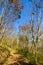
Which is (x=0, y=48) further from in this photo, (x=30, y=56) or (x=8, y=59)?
(x=30, y=56)

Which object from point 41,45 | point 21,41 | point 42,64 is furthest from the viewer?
point 21,41

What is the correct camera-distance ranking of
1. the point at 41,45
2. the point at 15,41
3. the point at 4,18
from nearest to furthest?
the point at 4,18, the point at 41,45, the point at 15,41

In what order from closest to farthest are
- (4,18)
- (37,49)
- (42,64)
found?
(4,18), (42,64), (37,49)

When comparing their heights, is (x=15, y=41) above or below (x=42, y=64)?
below

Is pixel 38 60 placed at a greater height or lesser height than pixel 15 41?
greater

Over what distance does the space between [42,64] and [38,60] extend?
739mm

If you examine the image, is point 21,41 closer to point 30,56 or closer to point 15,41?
point 15,41

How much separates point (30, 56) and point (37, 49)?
5.11 feet

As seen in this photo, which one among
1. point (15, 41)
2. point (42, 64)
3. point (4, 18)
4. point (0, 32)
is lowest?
point (15, 41)

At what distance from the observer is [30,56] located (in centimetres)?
2595

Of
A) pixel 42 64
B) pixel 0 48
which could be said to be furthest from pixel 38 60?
pixel 0 48

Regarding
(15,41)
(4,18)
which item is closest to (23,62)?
(4,18)

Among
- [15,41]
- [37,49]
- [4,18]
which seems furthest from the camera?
[15,41]

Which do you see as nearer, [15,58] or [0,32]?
[0,32]
